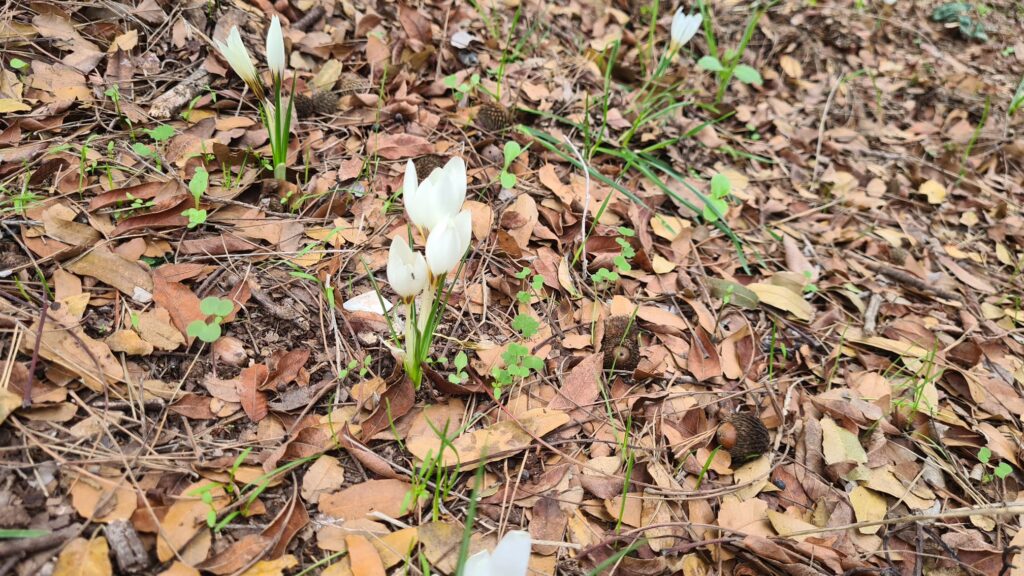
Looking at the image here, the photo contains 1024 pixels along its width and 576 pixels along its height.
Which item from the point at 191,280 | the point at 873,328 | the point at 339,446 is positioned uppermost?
the point at 191,280

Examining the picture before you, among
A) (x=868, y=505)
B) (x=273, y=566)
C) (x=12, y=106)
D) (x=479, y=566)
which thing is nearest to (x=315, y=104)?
(x=12, y=106)

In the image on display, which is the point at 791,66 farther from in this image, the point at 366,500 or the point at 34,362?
the point at 34,362

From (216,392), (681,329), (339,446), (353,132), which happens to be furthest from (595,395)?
(353,132)

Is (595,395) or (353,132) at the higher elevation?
(353,132)

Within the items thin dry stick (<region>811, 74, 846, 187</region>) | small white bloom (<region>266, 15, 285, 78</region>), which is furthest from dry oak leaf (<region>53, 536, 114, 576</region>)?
thin dry stick (<region>811, 74, 846, 187</region>)

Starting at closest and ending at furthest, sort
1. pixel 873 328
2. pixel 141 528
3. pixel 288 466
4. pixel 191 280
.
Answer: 1. pixel 141 528
2. pixel 288 466
3. pixel 191 280
4. pixel 873 328

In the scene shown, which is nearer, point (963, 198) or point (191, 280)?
point (191, 280)

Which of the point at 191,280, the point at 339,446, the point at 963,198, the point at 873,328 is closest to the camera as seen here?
the point at 339,446

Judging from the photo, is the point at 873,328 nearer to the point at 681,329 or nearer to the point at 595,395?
the point at 681,329
